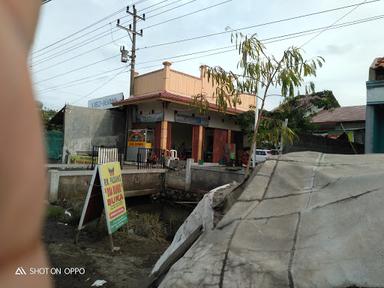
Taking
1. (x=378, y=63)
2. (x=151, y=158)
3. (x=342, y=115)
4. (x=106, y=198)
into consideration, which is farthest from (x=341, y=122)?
(x=106, y=198)

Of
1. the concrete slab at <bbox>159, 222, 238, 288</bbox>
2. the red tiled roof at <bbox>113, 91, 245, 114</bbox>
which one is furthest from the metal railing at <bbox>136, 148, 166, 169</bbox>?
the concrete slab at <bbox>159, 222, 238, 288</bbox>

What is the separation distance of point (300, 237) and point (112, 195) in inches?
190

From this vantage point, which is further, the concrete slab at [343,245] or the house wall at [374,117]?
the house wall at [374,117]

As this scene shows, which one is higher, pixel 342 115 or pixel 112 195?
pixel 342 115

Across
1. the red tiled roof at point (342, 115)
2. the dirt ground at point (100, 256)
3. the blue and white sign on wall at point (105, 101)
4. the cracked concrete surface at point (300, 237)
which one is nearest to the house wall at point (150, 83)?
the blue and white sign on wall at point (105, 101)

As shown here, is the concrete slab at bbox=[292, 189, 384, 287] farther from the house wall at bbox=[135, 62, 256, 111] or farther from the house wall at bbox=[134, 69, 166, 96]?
the house wall at bbox=[134, 69, 166, 96]

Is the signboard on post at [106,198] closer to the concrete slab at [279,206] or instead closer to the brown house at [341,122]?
the concrete slab at [279,206]

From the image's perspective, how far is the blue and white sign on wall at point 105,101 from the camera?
23163 millimetres

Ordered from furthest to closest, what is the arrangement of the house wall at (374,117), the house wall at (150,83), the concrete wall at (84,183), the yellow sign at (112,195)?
A: the house wall at (150,83), the concrete wall at (84,183), the house wall at (374,117), the yellow sign at (112,195)

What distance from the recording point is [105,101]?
81.6 feet

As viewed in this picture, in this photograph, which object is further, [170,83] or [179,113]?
[179,113]

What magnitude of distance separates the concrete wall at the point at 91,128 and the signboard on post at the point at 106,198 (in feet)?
41.4

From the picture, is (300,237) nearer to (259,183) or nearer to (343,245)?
(343,245)

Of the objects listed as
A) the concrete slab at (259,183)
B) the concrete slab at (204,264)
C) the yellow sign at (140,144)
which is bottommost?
the concrete slab at (204,264)
